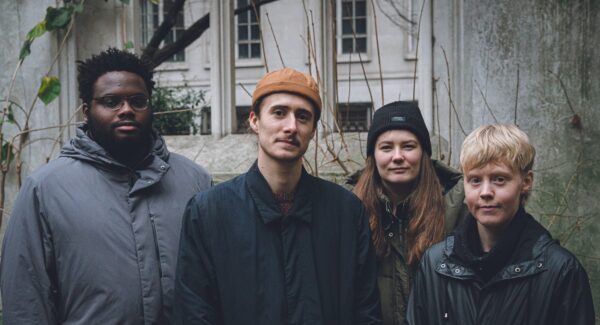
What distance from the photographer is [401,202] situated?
3326mm

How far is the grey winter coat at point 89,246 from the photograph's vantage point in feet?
9.64

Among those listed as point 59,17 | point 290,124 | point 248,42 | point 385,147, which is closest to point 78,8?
point 59,17

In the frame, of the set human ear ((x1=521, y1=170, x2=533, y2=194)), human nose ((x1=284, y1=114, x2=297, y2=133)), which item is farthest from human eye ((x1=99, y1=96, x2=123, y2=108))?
human ear ((x1=521, y1=170, x2=533, y2=194))

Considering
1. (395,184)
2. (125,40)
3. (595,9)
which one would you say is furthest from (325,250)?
(125,40)

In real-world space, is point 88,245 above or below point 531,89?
below

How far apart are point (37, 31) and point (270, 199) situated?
312 centimetres

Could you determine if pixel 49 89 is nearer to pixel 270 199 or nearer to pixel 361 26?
pixel 270 199

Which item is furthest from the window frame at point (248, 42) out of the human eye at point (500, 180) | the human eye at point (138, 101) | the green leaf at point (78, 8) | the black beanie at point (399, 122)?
the human eye at point (500, 180)

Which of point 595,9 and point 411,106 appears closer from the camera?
point 411,106

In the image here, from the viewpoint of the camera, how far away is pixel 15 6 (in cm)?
555

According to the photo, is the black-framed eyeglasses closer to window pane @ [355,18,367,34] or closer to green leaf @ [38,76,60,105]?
green leaf @ [38,76,60,105]

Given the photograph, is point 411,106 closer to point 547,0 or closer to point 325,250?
point 325,250

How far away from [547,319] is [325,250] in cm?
78

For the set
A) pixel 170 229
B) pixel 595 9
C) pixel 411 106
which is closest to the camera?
pixel 170 229
